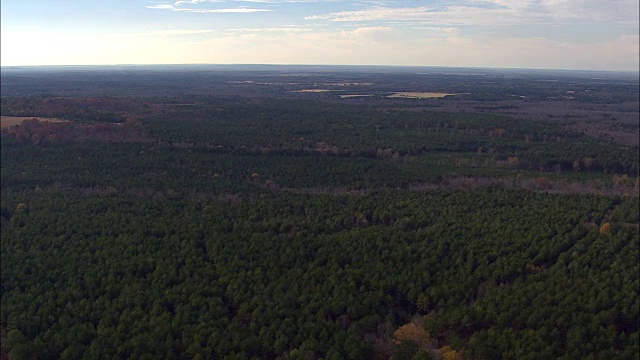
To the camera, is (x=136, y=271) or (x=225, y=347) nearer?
(x=225, y=347)

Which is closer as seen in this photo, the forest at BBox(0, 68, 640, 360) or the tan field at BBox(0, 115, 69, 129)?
the forest at BBox(0, 68, 640, 360)

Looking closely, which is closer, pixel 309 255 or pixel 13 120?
pixel 309 255

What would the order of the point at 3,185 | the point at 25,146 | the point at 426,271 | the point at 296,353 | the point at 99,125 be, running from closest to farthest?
1. the point at 296,353
2. the point at 426,271
3. the point at 3,185
4. the point at 25,146
5. the point at 99,125

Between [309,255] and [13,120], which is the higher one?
[13,120]

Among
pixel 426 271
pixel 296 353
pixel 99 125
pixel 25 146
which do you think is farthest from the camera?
pixel 99 125

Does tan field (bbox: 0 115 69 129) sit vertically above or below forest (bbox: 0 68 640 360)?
above

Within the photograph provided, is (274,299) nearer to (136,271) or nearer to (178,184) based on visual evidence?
(136,271)

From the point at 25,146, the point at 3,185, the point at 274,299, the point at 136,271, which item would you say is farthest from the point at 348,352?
the point at 25,146

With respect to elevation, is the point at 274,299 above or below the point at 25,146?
below
